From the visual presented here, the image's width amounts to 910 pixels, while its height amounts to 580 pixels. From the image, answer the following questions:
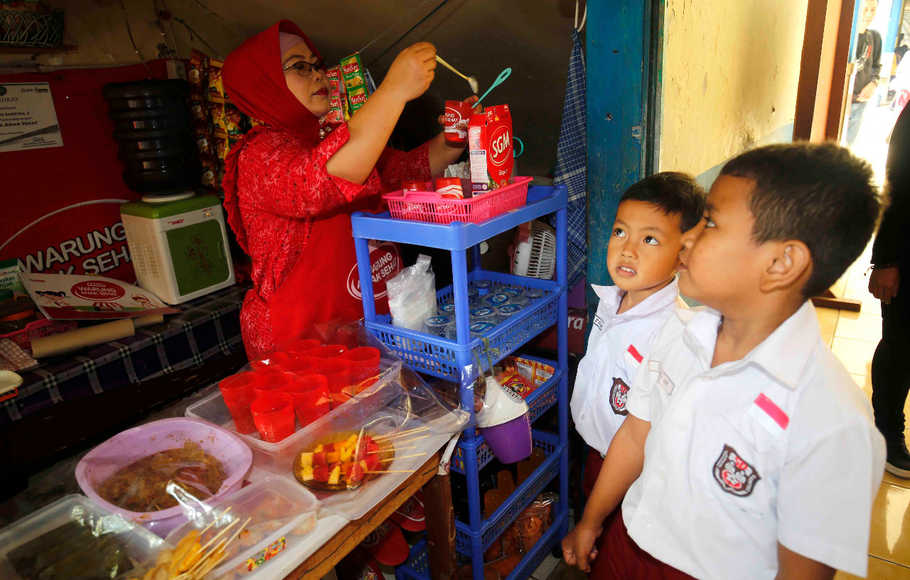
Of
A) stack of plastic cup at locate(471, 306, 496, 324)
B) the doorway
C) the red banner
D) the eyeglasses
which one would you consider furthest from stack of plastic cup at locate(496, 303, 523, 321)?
the doorway

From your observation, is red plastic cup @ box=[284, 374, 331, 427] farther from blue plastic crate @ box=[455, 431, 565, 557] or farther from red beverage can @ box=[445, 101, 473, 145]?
red beverage can @ box=[445, 101, 473, 145]

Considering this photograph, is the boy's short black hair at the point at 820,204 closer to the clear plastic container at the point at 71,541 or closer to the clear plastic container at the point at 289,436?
the clear plastic container at the point at 289,436

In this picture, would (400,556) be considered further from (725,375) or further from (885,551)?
(885,551)

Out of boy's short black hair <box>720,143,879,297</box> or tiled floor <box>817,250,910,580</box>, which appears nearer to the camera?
boy's short black hair <box>720,143,879,297</box>

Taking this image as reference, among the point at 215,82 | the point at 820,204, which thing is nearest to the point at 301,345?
the point at 820,204

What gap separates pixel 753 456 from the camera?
0.98 m

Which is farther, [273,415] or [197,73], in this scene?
[197,73]

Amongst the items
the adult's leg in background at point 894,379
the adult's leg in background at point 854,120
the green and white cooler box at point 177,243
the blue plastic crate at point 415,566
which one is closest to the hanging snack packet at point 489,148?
the blue plastic crate at point 415,566

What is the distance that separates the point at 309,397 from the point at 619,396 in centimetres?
81

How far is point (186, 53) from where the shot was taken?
2.64m

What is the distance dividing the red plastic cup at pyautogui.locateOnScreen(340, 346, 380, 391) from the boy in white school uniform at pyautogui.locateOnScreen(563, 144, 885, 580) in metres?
0.67

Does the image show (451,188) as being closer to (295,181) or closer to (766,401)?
(295,181)

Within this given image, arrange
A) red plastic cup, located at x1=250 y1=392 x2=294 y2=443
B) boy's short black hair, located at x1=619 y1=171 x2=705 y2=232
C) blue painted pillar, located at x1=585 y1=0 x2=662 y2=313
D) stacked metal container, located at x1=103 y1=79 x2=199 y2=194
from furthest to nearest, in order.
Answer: stacked metal container, located at x1=103 y1=79 x2=199 y2=194 < blue painted pillar, located at x1=585 y1=0 x2=662 y2=313 < boy's short black hair, located at x1=619 y1=171 x2=705 y2=232 < red plastic cup, located at x1=250 y1=392 x2=294 y2=443

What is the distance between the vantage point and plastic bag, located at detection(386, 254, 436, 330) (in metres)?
1.61
